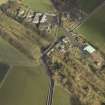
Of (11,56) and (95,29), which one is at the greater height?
(95,29)

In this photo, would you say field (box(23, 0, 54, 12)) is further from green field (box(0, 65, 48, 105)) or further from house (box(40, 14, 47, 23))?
green field (box(0, 65, 48, 105))

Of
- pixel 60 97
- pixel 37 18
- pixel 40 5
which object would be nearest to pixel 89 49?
pixel 60 97

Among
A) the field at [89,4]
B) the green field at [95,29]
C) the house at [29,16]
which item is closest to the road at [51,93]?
the green field at [95,29]

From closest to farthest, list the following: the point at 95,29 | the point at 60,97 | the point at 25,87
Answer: the point at 60,97
the point at 25,87
the point at 95,29

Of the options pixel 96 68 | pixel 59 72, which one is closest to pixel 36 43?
pixel 59 72

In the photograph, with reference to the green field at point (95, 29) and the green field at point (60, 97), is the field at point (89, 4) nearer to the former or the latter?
the green field at point (95, 29)

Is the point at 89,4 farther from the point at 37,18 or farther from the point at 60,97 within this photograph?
the point at 60,97

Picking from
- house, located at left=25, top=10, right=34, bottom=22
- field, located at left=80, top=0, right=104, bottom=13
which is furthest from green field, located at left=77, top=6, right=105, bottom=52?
house, located at left=25, top=10, right=34, bottom=22

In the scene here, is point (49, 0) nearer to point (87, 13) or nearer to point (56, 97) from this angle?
point (87, 13)
